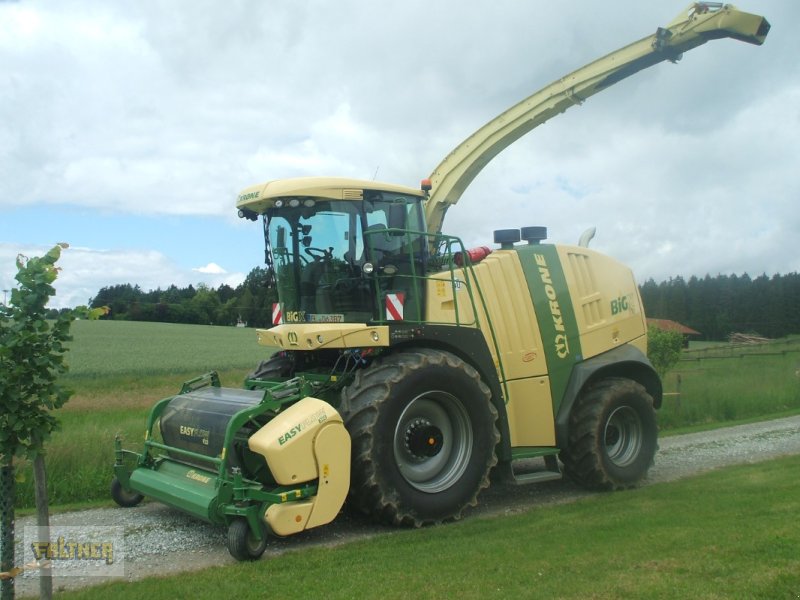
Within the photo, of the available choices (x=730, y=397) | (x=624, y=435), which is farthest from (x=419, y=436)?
(x=730, y=397)

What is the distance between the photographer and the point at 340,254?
8.05 metres

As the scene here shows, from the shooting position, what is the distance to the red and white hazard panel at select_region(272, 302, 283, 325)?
8691 mm

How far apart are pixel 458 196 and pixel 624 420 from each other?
399cm

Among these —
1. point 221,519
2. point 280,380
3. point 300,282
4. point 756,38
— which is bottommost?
point 221,519

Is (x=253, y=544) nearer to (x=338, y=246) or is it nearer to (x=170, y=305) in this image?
(x=338, y=246)

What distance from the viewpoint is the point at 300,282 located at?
8.30 metres

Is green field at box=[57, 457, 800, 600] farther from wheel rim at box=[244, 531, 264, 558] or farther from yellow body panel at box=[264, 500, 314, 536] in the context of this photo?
yellow body panel at box=[264, 500, 314, 536]

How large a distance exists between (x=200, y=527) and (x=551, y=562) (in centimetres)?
363

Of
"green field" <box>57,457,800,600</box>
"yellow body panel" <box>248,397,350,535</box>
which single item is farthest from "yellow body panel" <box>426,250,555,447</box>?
"yellow body panel" <box>248,397,350,535</box>

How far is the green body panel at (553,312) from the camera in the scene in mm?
9500

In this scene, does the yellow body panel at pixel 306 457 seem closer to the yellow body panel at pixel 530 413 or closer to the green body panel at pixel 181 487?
the green body panel at pixel 181 487

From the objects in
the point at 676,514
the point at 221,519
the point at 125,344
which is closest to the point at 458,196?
the point at 676,514

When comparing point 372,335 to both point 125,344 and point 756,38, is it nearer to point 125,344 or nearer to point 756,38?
point 756,38

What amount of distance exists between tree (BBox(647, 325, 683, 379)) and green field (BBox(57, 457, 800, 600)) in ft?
37.6
